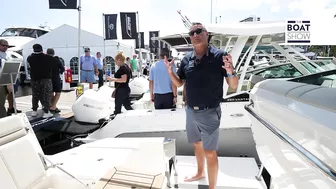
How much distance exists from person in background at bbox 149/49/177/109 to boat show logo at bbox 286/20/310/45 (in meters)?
1.60

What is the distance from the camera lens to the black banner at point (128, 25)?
402 inches

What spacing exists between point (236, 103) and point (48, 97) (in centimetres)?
328

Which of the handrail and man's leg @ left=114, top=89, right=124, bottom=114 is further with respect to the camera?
man's leg @ left=114, top=89, right=124, bottom=114

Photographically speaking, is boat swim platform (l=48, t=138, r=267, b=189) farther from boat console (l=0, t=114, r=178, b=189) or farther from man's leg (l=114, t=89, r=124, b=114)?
man's leg (l=114, t=89, r=124, b=114)

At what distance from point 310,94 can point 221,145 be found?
218 cm

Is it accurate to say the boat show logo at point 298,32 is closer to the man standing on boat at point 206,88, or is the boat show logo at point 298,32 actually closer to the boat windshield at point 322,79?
the boat windshield at point 322,79

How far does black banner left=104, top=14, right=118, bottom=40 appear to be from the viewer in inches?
433

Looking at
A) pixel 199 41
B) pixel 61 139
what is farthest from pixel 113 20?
pixel 199 41

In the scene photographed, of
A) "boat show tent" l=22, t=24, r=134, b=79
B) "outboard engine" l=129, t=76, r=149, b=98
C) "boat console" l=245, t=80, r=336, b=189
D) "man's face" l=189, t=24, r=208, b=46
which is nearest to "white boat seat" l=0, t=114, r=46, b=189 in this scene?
"man's face" l=189, t=24, r=208, b=46

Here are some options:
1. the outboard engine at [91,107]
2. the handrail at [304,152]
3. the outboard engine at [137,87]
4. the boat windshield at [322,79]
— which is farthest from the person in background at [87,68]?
Result: the handrail at [304,152]

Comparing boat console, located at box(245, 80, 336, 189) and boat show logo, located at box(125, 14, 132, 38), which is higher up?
boat show logo, located at box(125, 14, 132, 38)

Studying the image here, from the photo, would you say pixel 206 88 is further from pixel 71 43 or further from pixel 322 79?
pixel 71 43

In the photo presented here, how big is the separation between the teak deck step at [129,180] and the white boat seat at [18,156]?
486mm

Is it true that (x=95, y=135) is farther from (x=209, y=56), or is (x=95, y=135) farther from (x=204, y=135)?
(x=209, y=56)
